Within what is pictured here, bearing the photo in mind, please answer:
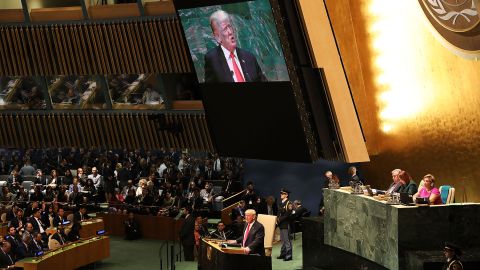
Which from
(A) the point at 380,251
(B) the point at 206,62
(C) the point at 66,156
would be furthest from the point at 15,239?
(C) the point at 66,156

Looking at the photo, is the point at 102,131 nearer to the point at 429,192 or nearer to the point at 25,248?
the point at 25,248

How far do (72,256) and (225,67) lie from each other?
4438 millimetres

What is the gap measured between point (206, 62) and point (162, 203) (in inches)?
166

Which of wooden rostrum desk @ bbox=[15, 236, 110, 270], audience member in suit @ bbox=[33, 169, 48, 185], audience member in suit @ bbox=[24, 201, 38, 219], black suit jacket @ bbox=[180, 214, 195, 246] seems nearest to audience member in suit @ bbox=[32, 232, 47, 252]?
wooden rostrum desk @ bbox=[15, 236, 110, 270]

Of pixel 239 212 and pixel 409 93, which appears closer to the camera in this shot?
pixel 409 93

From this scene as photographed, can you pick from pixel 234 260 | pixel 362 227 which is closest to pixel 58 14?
pixel 234 260

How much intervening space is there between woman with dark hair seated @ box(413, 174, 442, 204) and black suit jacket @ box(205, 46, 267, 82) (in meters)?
4.86

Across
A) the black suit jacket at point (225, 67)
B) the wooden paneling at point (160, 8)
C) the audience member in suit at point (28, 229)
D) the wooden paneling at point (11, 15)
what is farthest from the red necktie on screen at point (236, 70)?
the wooden paneling at point (11, 15)

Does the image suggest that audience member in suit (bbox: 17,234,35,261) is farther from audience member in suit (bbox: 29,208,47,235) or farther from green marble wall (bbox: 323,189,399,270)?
green marble wall (bbox: 323,189,399,270)

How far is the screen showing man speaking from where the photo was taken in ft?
50.3

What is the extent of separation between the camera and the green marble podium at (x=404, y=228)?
11.1 meters

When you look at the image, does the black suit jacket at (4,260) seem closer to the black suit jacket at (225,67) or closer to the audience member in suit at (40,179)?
the black suit jacket at (225,67)

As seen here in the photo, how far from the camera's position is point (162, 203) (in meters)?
20.5

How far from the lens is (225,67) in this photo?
17031mm
